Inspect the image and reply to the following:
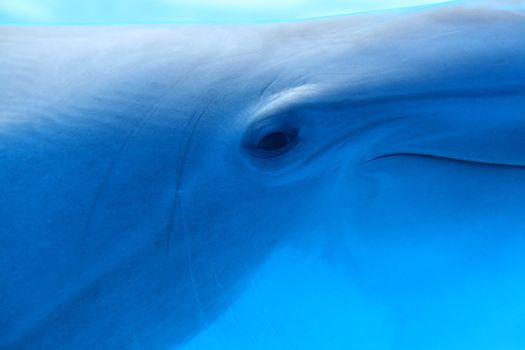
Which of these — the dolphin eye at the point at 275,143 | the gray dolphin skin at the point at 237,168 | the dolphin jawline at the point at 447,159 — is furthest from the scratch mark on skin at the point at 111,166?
the dolphin jawline at the point at 447,159

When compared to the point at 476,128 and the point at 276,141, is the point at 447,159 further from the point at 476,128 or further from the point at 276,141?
the point at 276,141

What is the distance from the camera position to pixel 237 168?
3.54 feet

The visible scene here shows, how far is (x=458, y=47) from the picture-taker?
1.09 meters

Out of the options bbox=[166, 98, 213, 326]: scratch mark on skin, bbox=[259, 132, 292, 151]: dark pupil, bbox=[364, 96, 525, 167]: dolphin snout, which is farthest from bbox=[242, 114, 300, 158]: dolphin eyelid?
bbox=[364, 96, 525, 167]: dolphin snout

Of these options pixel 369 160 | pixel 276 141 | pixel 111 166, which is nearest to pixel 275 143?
pixel 276 141

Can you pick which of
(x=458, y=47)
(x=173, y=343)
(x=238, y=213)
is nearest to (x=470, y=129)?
(x=458, y=47)

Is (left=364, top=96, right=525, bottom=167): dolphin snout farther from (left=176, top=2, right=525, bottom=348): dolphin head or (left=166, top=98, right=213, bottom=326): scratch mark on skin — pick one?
(left=166, top=98, right=213, bottom=326): scratch mark on skin

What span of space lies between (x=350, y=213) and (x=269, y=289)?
24cm

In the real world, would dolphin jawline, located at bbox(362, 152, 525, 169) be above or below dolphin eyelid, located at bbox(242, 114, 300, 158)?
below

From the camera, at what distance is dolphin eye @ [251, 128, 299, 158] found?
42.6 inches

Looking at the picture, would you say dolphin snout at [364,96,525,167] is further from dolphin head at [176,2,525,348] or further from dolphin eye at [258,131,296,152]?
dolphin eye at [258,131,296,152]

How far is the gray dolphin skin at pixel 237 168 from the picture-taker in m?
1.06

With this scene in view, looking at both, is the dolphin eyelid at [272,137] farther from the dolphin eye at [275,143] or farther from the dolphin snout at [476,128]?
the dolphin snout at [476,128]

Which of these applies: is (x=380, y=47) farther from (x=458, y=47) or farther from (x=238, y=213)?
(x=238, y=213)
